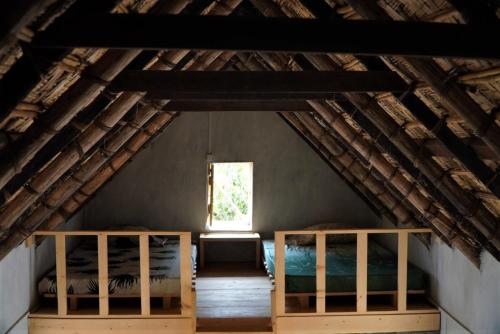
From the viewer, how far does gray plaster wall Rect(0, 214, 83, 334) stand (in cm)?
491

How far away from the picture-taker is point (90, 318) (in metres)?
5.39

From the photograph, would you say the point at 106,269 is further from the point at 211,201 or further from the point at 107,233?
the point at 211,201

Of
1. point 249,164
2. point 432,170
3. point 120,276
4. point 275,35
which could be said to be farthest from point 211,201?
point 275,35

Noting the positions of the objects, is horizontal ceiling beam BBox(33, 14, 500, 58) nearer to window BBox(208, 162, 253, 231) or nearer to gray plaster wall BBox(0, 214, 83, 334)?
gray plaster wall BBox(0, 214, 83, 334)

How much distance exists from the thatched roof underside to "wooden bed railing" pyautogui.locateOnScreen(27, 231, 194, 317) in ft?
1.64

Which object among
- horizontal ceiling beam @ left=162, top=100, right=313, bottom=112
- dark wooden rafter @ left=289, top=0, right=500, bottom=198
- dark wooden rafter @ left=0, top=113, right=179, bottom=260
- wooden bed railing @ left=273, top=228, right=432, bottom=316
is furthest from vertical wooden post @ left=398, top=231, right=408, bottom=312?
dark wooden rafter @ left=0, top=113, right=179, bottom=260

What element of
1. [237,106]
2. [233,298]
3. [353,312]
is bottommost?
[353,312]

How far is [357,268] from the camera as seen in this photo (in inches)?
214

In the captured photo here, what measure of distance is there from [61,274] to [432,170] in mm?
3689

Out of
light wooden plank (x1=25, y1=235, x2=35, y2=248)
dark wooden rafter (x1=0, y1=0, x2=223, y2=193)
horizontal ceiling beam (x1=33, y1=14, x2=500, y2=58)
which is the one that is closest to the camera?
horizontal ceiling beam (x1=33, y1=14, x2=500, y2=58)

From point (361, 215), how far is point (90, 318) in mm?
4777

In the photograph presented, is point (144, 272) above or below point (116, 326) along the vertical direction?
above

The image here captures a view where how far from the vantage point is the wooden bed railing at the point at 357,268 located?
5.34 m

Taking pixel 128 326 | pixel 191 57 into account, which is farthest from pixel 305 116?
pixel 128 326
